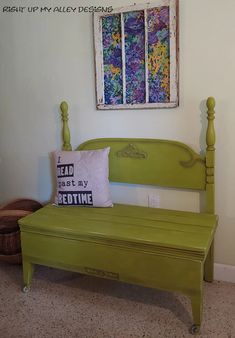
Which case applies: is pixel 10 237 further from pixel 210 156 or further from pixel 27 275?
pixel 210 156

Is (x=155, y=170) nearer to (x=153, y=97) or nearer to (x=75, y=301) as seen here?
(x=153, y=97)

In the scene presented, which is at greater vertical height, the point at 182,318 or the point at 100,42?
the point at 100,42

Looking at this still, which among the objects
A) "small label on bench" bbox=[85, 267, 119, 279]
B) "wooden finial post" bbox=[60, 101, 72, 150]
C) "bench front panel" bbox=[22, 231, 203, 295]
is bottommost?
"small label on bench" bbox=[85, 267, 119, 279]

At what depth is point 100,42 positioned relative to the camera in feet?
6.63

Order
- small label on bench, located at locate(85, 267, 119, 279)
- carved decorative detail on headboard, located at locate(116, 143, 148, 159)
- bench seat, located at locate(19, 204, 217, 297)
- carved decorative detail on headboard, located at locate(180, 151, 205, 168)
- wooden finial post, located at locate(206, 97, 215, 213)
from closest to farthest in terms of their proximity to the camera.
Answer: bench seat, located at locate(19, 204, 217, 297)
small label on bench, located at locate(85, 267, 119, 279)
wooden finial post, located at locate(206, 97, 215, 213)
carved decorative detail on headboard, located at locate(180, 151, 205, 168)
carved decorative detail on headboard, located at locate(116, 143, 148, 159)

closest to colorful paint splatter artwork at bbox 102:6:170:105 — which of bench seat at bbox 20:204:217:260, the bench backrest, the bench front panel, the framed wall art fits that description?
the framed wall art

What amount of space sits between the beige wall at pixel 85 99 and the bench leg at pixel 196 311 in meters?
0.54

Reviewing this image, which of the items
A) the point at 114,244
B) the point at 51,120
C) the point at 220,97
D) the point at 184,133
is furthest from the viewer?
the point at 51,120

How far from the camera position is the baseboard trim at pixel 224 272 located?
1.99 metres

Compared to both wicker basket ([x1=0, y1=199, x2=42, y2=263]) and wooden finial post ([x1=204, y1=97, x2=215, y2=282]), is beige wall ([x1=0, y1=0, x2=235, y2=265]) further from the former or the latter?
wicker basket ([x1=0, y1=199, x2=42, y2=263])

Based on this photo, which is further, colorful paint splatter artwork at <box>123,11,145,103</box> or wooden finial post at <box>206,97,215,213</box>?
colorful paint splatter artwork at <box>123,11,145,103</box>

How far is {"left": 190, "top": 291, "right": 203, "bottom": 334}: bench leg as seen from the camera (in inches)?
60.7

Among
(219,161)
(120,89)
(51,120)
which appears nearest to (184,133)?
(219,161)

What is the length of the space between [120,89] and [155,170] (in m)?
0.56
